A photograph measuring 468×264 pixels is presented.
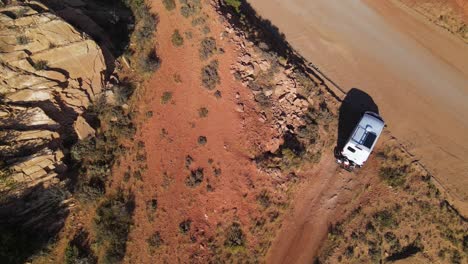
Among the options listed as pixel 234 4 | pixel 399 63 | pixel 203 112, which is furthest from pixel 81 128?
pixel 399 63

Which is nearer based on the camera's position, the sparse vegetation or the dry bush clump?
the sparse vegetation

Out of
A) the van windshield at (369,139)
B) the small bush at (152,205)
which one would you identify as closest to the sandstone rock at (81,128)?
the small bush at (152,205)

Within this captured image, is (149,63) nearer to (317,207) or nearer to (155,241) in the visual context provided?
(155,241)

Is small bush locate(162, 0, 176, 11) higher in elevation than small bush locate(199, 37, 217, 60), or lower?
higher

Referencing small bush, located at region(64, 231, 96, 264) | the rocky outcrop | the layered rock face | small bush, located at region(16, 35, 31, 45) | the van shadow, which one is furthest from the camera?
the van shadow

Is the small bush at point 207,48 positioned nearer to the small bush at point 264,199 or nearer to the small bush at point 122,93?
the small bush at point 122,93

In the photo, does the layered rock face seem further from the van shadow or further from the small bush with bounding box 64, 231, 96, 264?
the van shadow

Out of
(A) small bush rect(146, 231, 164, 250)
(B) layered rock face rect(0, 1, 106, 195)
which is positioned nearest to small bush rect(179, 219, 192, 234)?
(A) small bush rect(146, 231, 164, 250)

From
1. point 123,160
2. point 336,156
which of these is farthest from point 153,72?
point 336,156

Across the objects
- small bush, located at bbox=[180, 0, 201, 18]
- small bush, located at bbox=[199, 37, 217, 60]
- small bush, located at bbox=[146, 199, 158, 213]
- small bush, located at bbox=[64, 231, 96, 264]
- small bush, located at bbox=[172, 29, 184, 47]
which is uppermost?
small bush, located at bbox=[180, 0, 201, 18]
